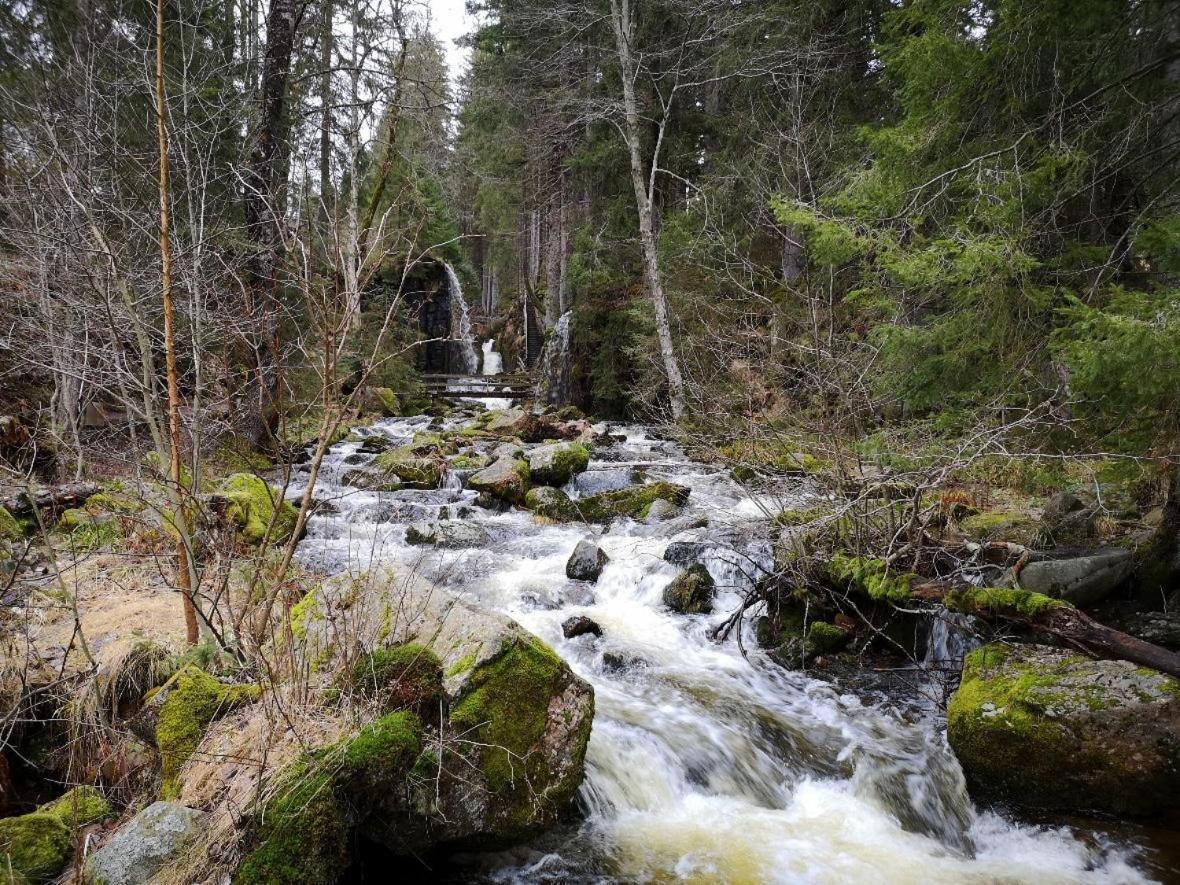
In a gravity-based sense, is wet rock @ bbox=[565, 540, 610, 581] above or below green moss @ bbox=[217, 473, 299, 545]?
below

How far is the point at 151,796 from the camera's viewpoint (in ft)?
10.6

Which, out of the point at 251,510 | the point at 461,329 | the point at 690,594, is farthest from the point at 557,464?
the point at 461,329

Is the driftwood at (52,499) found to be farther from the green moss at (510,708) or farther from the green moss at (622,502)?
the green moss at (510,708)

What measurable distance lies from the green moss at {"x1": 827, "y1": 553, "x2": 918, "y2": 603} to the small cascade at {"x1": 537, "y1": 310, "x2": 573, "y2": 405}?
538 inches

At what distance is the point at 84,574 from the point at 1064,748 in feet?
25.7

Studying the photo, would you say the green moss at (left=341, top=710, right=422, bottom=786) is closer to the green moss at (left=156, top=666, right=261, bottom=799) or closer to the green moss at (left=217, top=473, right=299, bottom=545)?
the green moss at (left=156, top=666, right=261, bottom=799)

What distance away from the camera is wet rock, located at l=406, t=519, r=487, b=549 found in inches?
319

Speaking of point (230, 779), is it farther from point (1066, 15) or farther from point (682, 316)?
point (682, 316)

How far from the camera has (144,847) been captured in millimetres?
2498

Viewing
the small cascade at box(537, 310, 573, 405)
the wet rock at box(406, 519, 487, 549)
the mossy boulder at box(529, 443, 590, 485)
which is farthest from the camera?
the small cascade at box(537, 310, 573, 405)

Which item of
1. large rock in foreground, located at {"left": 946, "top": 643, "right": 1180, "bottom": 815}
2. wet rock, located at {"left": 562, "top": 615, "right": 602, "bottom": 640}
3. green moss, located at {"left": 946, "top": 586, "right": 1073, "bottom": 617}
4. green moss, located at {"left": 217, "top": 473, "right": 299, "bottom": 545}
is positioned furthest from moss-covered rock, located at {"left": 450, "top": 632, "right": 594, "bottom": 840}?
green moss, located at {"left": 217, "top": 473, "right": 299, "bottom": 545}

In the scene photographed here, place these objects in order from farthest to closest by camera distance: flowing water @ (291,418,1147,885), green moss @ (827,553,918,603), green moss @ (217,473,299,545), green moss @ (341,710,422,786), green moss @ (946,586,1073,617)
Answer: green moss @ (217,473,299,545)
green moss @ (827,553,918,603)
green moss @ (946,586,1073,617)
flowing water @ (291,418,1147,885)
green moss @ (341,710,422,786)

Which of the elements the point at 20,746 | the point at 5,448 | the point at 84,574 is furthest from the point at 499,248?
the point at 20,746

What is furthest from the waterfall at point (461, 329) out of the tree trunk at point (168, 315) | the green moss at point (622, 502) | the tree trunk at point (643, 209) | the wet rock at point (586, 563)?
the tree trunk at point (168, 315)
